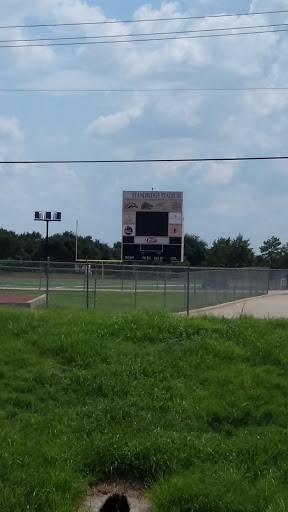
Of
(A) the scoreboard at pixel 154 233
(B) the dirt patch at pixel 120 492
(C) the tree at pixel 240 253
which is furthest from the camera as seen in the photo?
(C) the tree at pixel 240 253

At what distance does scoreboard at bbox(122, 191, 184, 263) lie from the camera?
133 ft

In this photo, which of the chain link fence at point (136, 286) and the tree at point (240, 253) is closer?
the chain link fence at point (136, 286)

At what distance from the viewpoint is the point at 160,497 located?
22.7ft

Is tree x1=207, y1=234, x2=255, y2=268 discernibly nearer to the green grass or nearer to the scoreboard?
the scoreboard

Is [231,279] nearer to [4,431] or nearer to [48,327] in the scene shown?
[48,327]

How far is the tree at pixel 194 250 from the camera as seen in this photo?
73.6 m

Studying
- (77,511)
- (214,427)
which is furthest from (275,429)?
(77,511)

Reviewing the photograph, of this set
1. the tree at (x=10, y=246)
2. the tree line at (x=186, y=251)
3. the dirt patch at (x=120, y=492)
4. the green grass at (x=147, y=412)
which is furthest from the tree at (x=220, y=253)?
the dirt patch at (x=120, y=492)

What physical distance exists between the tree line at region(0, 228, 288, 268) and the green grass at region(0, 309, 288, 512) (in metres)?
57.4

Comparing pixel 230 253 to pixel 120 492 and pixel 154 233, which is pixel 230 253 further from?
pixel 120 492

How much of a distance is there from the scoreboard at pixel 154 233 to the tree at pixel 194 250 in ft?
102

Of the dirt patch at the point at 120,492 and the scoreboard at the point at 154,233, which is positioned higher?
the scoreboard at the point at 154,233

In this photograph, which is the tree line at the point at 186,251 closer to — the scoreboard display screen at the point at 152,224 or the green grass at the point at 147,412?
the scoreboard display screen at the point at 152,224

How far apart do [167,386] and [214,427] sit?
1.02m
